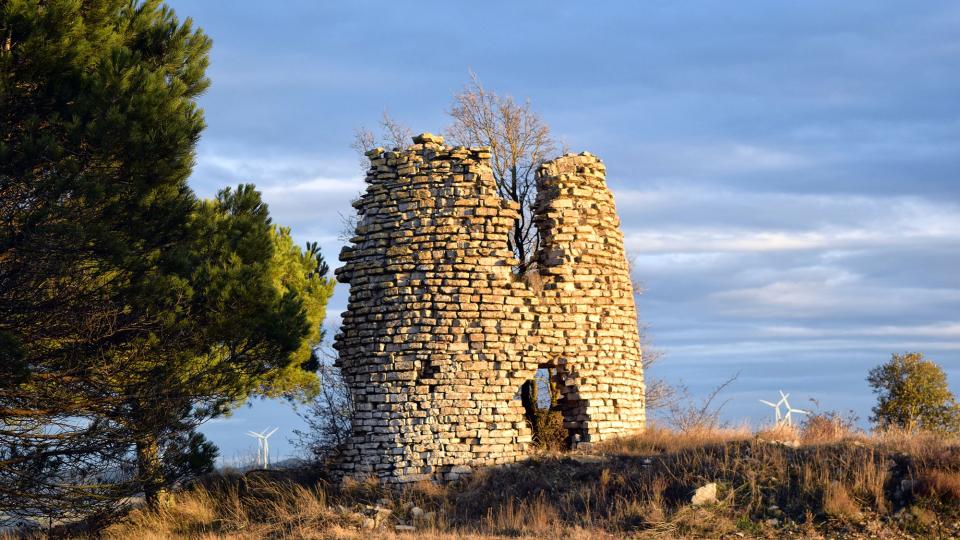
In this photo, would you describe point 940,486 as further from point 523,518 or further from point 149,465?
point 149,465

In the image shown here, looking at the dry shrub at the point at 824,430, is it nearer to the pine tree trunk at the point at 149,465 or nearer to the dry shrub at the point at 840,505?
the dry shrub at the point at 840,505

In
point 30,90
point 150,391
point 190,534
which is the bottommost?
point 190,534

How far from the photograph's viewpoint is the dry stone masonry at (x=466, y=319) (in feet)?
50.2

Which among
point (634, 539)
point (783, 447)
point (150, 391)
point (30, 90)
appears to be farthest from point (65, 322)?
point (783, 447)

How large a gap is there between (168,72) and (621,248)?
820 centimetres

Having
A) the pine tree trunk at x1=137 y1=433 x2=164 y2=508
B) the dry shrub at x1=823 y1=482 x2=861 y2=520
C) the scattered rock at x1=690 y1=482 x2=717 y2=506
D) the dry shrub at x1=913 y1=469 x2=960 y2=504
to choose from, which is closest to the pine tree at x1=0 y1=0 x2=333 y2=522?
the pine tree trunk at x1=137 y1=433 x2=164 y2=508

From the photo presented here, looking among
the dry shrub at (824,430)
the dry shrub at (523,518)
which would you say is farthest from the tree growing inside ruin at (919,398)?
the dry shrub at (523,518)

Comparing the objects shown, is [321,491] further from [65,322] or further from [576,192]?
[576,192]

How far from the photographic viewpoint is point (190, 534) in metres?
15.3

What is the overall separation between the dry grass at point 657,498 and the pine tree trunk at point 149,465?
0.71 metres

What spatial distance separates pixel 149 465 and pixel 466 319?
5.88 m

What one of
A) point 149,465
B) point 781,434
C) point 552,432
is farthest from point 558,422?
point 149,465

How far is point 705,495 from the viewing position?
13.7 m

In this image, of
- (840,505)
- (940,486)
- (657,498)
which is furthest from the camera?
(657,498)
